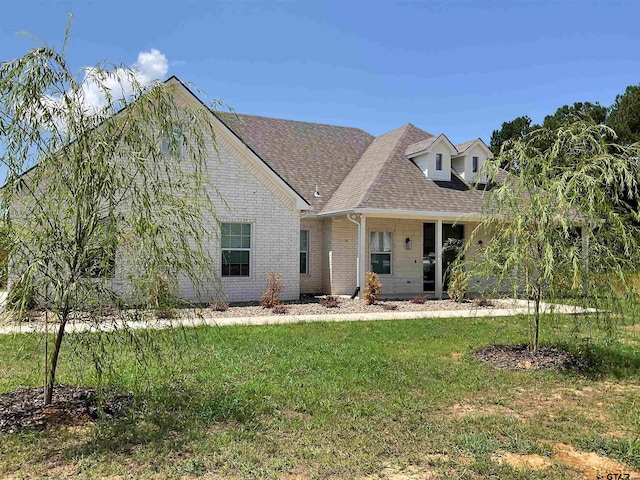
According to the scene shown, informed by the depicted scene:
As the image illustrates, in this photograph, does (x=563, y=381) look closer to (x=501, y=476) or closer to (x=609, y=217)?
(x=609, y=217)

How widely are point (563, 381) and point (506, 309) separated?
7.64 metres

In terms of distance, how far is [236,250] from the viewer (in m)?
15.0

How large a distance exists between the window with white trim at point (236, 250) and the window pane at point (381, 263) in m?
4.57

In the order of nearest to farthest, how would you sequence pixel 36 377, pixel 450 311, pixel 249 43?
pixel 36 377 < pixel 249 43 < pixel 450 311

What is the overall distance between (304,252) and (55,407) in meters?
12.3

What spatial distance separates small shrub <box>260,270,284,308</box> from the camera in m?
13.8

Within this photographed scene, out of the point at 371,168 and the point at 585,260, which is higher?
the point at 371,168

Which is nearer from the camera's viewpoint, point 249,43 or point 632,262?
point 632,262

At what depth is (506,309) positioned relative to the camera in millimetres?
14211

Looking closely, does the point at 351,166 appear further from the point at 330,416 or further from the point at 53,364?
the point at 53,364

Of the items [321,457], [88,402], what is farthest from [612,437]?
[88,402]

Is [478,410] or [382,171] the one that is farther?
[382,171]

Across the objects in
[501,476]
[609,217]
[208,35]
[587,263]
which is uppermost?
[208,35]

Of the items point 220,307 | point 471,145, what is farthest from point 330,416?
point 471,145
